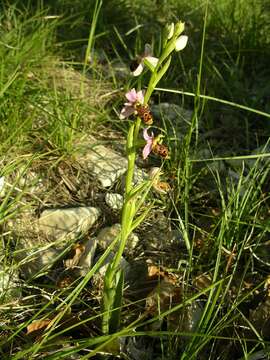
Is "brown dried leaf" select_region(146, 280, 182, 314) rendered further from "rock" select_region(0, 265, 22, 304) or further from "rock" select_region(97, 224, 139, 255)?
"rock" select_region(0, 265, 22, 304)

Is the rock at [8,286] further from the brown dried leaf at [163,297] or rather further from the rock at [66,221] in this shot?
the brown dried leaf at [163,297]

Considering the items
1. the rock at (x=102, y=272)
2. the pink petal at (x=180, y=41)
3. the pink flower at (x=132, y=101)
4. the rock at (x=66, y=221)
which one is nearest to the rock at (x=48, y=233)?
the rock at (x=66, y=221)

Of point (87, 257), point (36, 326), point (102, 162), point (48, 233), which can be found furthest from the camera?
point (102, 162)

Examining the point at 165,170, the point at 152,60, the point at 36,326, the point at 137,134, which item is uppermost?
the point at 152,60

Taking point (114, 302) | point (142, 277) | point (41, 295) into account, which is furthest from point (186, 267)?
point (41, 295)

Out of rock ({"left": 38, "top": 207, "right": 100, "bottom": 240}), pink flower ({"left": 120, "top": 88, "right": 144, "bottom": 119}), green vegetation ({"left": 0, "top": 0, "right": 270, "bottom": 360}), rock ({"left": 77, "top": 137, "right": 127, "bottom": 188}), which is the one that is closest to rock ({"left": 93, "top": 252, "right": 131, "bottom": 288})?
green vegetation ({"left": 0, "top": 0, "right": 270, "bottom": 360})

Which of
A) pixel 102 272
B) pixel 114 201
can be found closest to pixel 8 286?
pixel 102 272

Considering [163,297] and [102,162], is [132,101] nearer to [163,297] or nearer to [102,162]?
[163,297]
